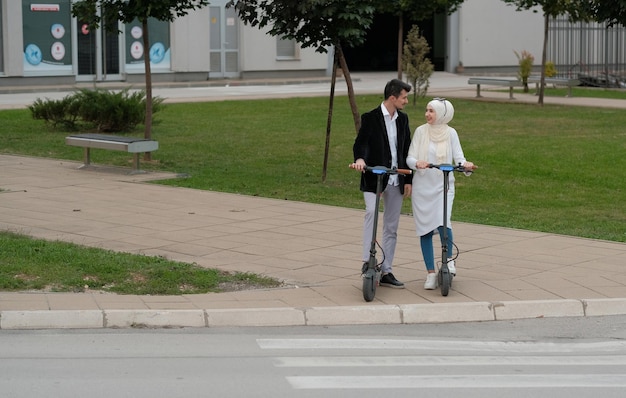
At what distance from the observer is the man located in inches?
359

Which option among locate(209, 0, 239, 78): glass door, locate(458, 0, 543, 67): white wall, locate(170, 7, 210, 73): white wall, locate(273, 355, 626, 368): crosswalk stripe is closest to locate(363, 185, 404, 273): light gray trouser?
locate(273, 355, 626, 368): crosswalk stripe

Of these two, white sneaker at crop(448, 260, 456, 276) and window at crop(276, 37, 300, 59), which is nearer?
white sneaker at crop(448, 260, 456, 276)

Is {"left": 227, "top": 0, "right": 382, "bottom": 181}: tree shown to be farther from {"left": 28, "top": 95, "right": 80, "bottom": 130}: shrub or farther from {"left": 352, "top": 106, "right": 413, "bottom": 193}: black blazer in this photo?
{"left": 28, "top": 95, "right": 80, "bottom": 130}: shrub

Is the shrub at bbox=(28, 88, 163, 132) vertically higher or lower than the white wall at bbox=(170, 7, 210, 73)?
lower

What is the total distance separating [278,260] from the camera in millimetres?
10320

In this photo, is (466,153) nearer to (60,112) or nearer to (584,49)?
(60,112)

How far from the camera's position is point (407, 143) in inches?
365

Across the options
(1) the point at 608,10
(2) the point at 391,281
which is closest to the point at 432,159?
(2) the point at 391,281

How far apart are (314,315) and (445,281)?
1212 millimetres

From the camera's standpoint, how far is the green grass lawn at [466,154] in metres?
14.1

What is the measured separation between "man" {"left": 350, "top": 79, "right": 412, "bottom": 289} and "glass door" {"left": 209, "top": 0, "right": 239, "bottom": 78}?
33.4 meters

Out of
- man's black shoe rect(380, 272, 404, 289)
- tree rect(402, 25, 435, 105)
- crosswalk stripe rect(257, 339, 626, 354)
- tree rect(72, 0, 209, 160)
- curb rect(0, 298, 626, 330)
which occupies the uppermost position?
tree rect(72, 0, 209, 160)

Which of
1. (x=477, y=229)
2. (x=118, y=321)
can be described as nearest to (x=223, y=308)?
(x=118, y=321)

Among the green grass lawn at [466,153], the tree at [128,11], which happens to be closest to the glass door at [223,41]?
the green grass lawn at [466,153]
